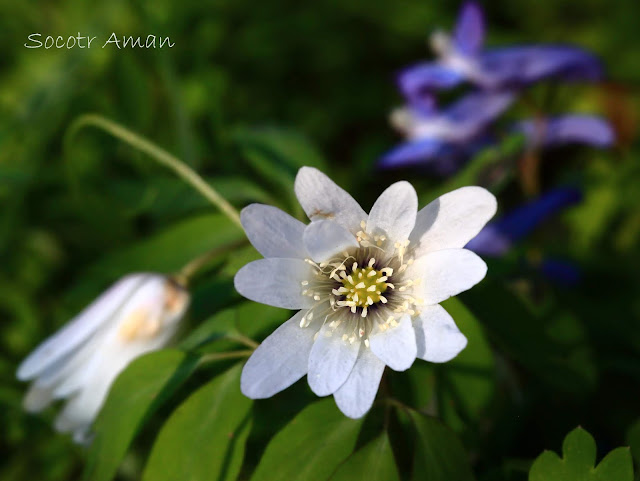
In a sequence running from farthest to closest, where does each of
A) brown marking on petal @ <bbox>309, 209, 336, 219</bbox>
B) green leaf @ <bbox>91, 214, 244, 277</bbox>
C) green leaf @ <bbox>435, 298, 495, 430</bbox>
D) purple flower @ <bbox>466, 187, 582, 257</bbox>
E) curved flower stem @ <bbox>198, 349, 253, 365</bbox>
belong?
purple flower @ <bbox>466, 187, 582, 257</bbox>, green leaf @ <bbox>91, 214, 244, 277</bbox>, green leaf @ <bbox>435, 298, 495, 430</bbox>, curved flower stem @ <bbox>198, 349, 253, 365</bbox>, brown marking on petal @ <bbox>309, 209, 336, 219</bbox>

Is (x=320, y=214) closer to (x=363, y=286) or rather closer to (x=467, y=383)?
(x=363, y=286)

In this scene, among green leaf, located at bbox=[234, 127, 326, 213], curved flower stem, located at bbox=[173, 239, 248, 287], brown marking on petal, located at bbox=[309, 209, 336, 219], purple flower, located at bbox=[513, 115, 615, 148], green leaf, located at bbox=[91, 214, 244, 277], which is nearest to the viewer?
brown marking on petal, located at bbox=[309, 209, 336, 219]

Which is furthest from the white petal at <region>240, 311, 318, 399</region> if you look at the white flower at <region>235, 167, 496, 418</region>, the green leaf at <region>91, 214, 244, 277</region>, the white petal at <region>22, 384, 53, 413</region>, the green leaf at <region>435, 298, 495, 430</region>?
the white petal at <region>22, 384, 53, 413</region>

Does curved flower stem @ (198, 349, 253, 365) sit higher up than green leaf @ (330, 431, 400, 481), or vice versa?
curved flower stem @ (198, 349, 253, 365)

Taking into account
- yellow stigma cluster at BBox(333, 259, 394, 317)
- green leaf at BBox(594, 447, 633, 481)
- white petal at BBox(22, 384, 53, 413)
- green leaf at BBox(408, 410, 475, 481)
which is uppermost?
white petal at BBox(22, 384, 53, 413)

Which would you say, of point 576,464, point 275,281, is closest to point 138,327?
point 275,281

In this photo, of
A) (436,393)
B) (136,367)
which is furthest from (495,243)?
(136,367)

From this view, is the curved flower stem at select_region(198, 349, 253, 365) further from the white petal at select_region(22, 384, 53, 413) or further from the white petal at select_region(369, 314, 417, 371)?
the white petal at select_region(22, 384, 53, 413)

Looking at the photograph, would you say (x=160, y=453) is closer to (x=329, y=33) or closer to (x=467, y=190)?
(x=467, y=190)
